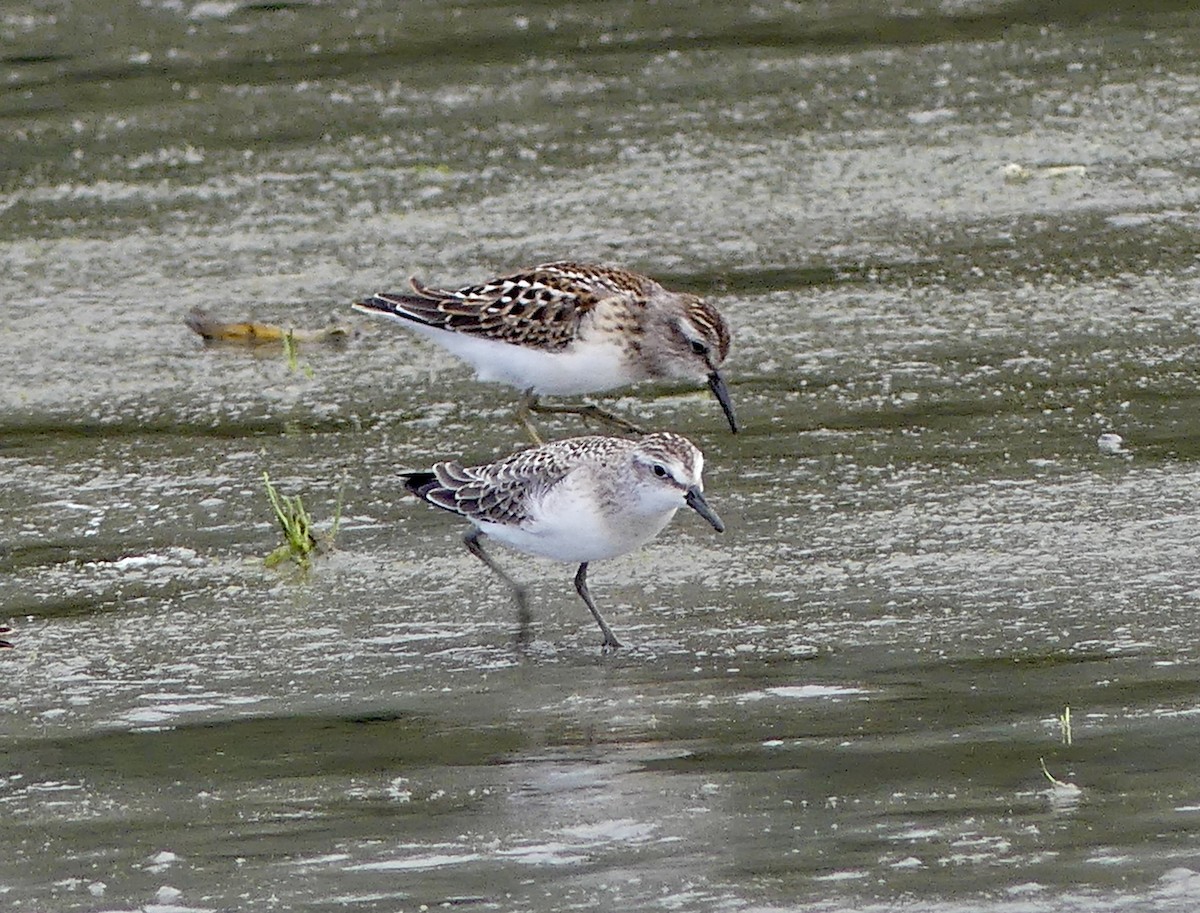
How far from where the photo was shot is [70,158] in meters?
12.1

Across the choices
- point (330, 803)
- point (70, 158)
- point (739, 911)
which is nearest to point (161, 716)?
point (330, 803)

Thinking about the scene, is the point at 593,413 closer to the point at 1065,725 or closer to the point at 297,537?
the point at 297,537

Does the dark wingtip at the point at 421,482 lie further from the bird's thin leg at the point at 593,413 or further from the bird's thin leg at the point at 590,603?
the bird's thin leg at the point at 593,413

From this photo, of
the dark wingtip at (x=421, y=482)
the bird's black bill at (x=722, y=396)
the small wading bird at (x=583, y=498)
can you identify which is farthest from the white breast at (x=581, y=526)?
the bird's black bill at (x=722, y=396)

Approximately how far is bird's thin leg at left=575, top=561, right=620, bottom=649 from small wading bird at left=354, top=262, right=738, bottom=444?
4.97ft

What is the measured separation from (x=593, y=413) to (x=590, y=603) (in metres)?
2.06

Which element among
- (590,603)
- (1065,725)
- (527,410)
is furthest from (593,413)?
(1065,725)

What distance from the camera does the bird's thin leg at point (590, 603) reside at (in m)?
6.28

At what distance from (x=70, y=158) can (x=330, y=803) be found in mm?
7593

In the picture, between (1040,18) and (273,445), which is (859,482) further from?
(1040,18)

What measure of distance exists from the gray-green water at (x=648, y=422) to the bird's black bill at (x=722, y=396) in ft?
0.46

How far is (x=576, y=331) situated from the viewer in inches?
321

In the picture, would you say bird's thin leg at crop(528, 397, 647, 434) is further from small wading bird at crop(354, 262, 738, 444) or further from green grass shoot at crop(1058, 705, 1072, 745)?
green grass shoot at crop(1058, 705, 1072, 745)

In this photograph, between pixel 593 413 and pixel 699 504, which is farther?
pixel 593 413
